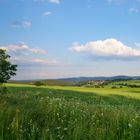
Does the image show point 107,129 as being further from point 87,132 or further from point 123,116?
point 123,116

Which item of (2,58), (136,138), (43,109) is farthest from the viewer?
(2,58)

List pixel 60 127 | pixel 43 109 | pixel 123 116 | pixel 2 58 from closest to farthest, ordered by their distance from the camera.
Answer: pixel 60 127 < pixel 123 116 < pixel 43 109 < pixel 2 58

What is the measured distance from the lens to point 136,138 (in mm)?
8656

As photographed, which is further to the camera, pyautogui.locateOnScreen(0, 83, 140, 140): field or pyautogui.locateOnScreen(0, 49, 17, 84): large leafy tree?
pyautogui.locateOnScreen(0, 49, 17, 84): large leafy tree

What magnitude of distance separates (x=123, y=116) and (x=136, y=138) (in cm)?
161

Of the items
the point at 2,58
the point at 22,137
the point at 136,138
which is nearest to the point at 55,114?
the point at 22,137

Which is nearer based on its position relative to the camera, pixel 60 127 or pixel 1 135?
pixel 1 135

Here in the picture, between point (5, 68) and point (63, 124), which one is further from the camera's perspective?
point (5, 68)


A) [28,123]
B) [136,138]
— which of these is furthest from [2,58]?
[136,138]

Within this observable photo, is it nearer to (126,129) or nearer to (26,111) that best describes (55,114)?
(26,111)

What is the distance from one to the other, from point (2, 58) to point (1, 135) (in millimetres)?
11095

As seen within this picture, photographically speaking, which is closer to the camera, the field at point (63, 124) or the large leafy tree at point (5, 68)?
the field at point (63, 124)

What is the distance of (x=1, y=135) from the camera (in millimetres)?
8734

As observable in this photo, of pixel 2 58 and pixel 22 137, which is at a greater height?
pixel 2 58
